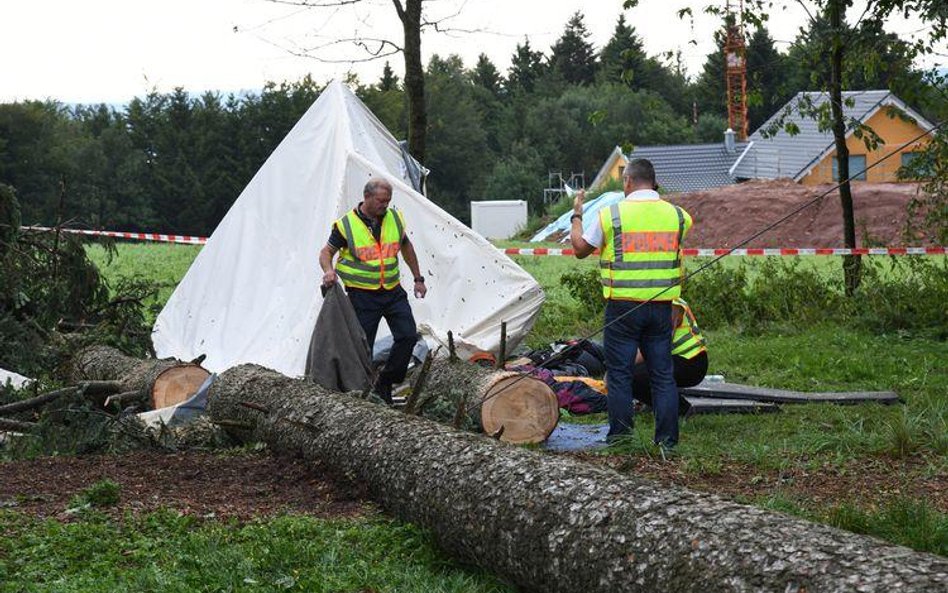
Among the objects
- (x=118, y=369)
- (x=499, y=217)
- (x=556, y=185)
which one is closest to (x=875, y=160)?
(x=499, y=217)

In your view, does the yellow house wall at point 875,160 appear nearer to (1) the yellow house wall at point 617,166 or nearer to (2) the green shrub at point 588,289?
(1) the yellow house wall at point 617,166

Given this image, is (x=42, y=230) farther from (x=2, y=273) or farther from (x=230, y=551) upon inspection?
(x=230, y=551)

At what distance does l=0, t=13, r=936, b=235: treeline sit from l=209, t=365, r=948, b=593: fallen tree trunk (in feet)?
20.2

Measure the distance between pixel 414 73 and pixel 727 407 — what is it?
7540 mm

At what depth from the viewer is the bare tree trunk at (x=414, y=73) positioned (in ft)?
52.0

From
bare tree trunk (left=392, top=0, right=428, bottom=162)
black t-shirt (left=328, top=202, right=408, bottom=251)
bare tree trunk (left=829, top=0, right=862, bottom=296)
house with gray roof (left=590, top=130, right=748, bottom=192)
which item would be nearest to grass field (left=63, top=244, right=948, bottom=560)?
bare tree trunk (left=829, top=0, right=862, bottom=296)

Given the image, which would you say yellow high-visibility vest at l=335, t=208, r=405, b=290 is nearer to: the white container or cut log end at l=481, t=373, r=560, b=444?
cut log end at l=481, t=373, r=560, b=444

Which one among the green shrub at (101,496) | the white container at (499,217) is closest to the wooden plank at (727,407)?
the green shrub at (101,496)

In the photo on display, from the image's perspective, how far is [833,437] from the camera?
835 centimetres

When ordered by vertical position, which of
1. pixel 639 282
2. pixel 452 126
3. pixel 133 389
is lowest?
pixel 133 389

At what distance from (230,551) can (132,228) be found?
159ft

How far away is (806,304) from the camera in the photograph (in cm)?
1484

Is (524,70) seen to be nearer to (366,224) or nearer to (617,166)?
(617,166)

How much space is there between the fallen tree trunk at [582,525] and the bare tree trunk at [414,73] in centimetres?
887
